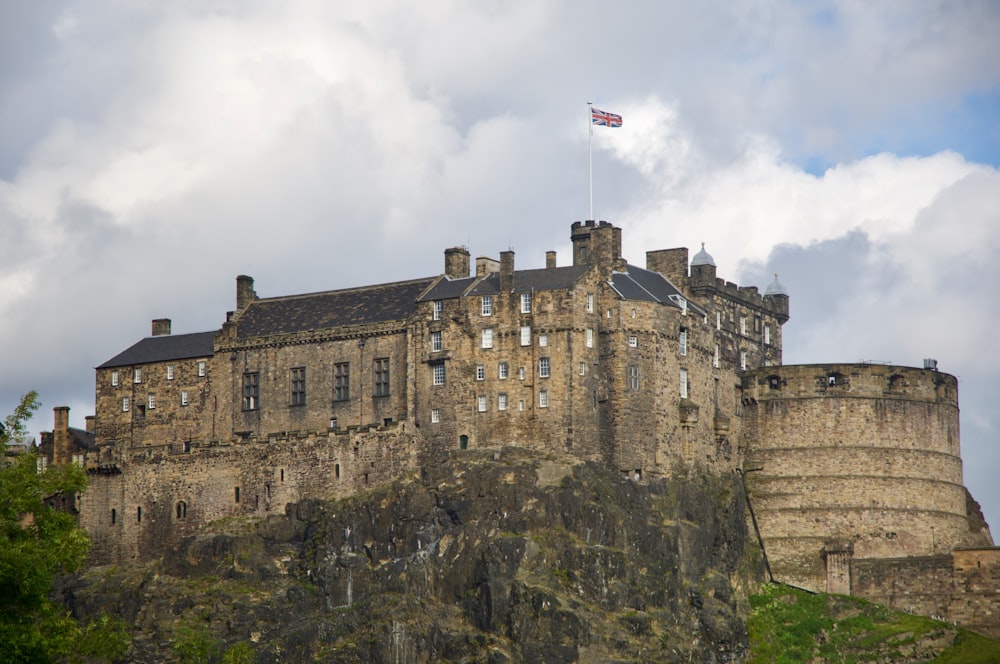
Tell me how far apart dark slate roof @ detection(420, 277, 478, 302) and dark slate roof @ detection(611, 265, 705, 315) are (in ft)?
32.4

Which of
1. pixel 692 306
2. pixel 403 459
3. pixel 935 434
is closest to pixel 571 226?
pixel 692 306

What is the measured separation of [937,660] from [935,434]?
1851 cm

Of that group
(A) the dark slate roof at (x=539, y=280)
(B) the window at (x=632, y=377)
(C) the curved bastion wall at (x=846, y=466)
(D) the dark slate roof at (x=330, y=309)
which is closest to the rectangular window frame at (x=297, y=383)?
(D) the dark slate roof at (x=330, y=309)

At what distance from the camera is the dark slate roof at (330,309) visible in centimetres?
13125

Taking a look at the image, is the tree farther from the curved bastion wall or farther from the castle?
the curved bastion wall

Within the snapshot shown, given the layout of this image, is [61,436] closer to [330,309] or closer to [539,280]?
[330,309]

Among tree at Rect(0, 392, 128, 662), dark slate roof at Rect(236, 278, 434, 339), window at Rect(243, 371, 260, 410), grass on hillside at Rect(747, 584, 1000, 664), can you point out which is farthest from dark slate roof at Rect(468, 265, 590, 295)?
tree at Rect(0, 392, 128, 662)

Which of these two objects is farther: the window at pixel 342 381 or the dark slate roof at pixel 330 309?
the dark slate roof at pixel 330 309

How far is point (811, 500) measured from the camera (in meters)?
132

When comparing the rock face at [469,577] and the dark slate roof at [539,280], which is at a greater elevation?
the dark slate roof at [539,280]

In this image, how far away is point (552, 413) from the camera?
121m

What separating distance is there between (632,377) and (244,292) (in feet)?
106

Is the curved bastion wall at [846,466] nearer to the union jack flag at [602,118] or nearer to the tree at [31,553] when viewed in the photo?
the union jack flag at [602,118]

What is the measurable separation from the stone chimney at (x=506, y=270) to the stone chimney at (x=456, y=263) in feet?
20.7
